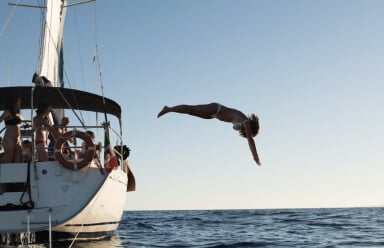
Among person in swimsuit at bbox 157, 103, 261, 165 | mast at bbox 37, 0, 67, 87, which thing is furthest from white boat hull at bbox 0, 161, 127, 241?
mast at bbox 37, 0, 67, 87

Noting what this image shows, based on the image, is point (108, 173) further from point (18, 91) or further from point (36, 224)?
point (18, 91)

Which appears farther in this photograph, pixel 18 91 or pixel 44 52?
pixel 44 52

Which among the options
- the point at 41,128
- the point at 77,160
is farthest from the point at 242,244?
the point at 41,128

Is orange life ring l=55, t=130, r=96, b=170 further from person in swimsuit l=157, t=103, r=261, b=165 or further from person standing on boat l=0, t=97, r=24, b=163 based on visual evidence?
person in swimsuit l=157, t=103, r=261, b=165

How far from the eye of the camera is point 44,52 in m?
18.2

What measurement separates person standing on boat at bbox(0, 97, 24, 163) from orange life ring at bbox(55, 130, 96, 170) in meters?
0.80

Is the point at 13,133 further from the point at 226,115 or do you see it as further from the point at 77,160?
the point at 226,115

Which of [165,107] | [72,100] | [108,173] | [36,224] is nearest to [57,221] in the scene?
[36,224]

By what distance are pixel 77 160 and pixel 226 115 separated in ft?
11.0

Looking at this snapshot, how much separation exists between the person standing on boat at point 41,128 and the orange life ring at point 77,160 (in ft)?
1.24

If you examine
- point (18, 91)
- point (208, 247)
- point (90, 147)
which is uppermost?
point (18, 91)

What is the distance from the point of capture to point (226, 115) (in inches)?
316

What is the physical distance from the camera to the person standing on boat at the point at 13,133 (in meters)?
9.39

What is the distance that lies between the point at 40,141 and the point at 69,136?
752 mm
